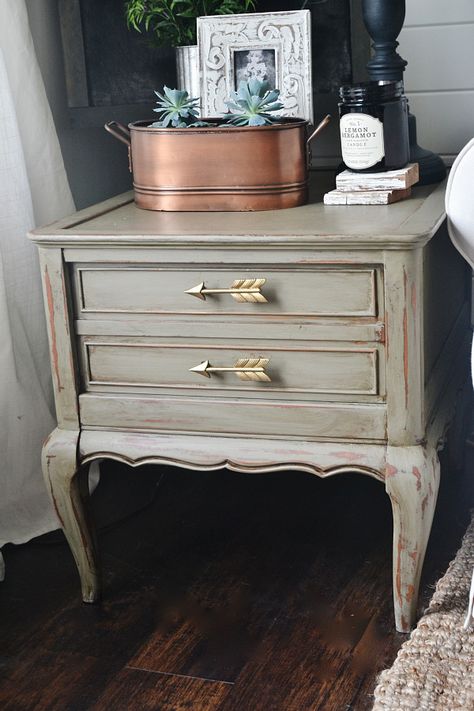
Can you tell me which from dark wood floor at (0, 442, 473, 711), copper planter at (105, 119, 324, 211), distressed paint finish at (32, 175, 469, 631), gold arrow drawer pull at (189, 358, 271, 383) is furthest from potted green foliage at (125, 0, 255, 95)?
dark wood floor at (0, 442, 473, 711)

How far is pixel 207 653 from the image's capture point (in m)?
1.40

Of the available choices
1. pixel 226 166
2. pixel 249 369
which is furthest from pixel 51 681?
pixel 226 166

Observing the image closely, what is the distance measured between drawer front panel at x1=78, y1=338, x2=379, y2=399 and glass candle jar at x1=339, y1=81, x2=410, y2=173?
0.33 meters

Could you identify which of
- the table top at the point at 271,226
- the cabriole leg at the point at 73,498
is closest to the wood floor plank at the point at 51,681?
the cabriole leg at the point at 73,498

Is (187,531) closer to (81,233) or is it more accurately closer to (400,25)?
(81,233)

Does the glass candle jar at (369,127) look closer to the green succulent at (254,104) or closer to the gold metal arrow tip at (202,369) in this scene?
the green succulent at (254,104)

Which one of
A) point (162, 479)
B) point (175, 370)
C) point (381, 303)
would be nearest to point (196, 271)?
point (175, 370)

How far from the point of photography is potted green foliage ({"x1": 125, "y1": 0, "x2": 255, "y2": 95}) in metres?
1.71

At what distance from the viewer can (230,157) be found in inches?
57.5

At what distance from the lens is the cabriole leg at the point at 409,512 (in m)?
1.33

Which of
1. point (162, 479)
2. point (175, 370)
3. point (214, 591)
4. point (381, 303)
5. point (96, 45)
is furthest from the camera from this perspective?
point (162, 479)

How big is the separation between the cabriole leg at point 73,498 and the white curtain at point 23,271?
6.9 inches

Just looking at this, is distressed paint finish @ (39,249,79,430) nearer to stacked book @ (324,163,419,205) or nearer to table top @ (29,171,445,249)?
table top @ (29,171,445,249)

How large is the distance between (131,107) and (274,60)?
0.36 metres
